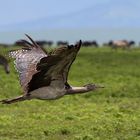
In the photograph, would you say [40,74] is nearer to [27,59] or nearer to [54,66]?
[54,66]

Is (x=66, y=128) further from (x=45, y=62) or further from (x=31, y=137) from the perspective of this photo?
(x=45, y=62)

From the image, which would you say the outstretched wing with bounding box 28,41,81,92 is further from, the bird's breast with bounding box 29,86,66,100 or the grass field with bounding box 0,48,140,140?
the grass field with bounding box 0,48,140,140

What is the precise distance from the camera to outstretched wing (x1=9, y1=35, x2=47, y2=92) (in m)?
9.62

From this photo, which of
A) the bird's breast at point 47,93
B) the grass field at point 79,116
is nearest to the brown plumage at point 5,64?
the grass field at point 79,116

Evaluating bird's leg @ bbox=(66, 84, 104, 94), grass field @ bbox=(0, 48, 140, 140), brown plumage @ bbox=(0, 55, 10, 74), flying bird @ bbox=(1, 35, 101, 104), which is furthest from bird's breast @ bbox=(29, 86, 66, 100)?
brown plumage @ bbox=(0, 55, 10, 74)

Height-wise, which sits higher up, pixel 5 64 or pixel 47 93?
pixel 47 93

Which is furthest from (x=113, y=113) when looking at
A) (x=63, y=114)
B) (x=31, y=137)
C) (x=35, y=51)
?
(x=35, y=51)

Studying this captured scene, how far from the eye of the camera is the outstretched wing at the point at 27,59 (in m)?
9.62

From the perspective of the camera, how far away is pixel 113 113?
14188mm

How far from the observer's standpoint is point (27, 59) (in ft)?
32.9

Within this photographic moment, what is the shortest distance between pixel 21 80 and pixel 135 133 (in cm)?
268

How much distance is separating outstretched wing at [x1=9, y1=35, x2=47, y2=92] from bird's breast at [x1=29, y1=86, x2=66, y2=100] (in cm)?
20

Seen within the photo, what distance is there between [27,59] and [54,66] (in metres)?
1.12

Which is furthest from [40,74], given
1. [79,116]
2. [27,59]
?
[79,116]
